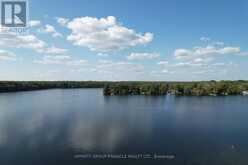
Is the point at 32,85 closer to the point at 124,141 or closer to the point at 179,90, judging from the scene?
the point at 179,90

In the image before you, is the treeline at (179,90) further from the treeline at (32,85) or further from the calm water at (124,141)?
the calm water at (124,141)

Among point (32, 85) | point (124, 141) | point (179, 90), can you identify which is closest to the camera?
point (124, 141)

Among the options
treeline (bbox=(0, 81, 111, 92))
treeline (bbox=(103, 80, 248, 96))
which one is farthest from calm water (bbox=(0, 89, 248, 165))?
treeline (bbox=(0, 81, 111, 92))

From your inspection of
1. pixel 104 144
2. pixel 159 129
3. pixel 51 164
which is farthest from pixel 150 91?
pixel 51 164

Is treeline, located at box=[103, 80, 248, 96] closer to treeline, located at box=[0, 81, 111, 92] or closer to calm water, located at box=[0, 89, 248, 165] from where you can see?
treeline, located at box=[0, 81, 111, 92]

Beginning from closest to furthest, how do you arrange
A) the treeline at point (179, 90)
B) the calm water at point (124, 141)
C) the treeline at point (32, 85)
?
the calm water at point (124, 141), the treeline at point (179, 90), the treeline at point (32, 85)

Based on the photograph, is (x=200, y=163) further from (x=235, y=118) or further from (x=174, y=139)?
(x=235, y=118)

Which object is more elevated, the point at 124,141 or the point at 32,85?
the point at 32,85

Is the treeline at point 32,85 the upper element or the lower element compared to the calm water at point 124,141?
upper

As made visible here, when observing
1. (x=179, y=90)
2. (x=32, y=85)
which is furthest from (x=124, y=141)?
(x=32, y=85)

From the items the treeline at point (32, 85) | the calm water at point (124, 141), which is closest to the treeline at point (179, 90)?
the treeline at point (32, 85)

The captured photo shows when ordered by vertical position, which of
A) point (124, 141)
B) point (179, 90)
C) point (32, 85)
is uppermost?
point (32, 85)
